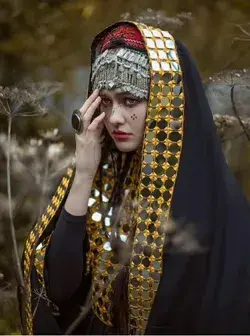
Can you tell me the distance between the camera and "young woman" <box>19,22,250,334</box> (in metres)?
1.56

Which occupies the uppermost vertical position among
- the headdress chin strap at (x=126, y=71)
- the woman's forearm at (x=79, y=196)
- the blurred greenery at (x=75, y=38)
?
the blurred greenery at (x=75, y=38)

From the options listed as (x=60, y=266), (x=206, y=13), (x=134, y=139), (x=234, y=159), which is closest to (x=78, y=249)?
(x=60, y=266)

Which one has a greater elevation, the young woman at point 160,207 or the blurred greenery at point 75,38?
the blurred greenery at point 75,38

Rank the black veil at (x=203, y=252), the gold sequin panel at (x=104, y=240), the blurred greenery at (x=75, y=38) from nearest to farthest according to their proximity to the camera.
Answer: the black veil at (x=203, y=252), the gold sequin panel at (x=104, y=240), the blurred greenery at (x=75, y=38)

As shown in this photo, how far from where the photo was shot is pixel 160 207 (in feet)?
5.18

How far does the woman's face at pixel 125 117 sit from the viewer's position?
1580mm

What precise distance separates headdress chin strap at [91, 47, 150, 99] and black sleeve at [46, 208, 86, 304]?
1.06ft

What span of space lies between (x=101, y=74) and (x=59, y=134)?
79cm

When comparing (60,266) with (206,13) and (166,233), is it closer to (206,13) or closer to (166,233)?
(166,233)

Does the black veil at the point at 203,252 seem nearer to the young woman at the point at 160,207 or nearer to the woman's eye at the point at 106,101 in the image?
the young woman at the point at 160,207

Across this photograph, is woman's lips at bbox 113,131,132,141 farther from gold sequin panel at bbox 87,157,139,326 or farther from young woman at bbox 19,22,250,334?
gold sequin panel at bbox 87,157,139,326

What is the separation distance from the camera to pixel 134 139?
5.28ft

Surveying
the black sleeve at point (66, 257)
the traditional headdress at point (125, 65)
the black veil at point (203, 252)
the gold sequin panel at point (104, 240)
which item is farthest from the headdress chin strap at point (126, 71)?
the black sleeve at point (66, 257)

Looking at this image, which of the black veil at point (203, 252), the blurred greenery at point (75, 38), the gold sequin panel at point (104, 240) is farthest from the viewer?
the blurred greenery at point (75, 38)
